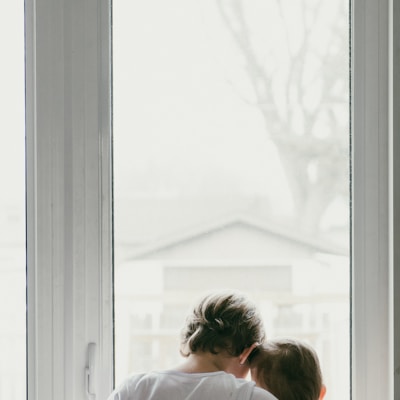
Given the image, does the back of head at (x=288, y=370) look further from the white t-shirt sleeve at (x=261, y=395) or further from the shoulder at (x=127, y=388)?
the shoulder at (x=127, y=388)

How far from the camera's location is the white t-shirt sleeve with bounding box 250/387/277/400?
141cm

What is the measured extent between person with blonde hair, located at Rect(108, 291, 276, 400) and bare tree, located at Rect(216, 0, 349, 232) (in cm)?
30

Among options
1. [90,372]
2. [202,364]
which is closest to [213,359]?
[202,364]

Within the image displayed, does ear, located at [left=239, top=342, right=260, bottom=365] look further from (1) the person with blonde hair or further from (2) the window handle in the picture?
(2) the window handle

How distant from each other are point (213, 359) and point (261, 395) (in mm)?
136

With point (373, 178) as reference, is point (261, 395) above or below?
below

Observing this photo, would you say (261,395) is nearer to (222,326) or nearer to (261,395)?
(261,395)

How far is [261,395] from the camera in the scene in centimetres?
141

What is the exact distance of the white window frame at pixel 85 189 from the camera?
1632 mm

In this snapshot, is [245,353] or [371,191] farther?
[371,191]

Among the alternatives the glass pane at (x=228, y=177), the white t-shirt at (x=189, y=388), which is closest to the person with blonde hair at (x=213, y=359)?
the white t-shirt at (x=189, y=388)

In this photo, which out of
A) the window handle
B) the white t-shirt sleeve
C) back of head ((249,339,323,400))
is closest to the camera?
the white t-shirt sleeve
